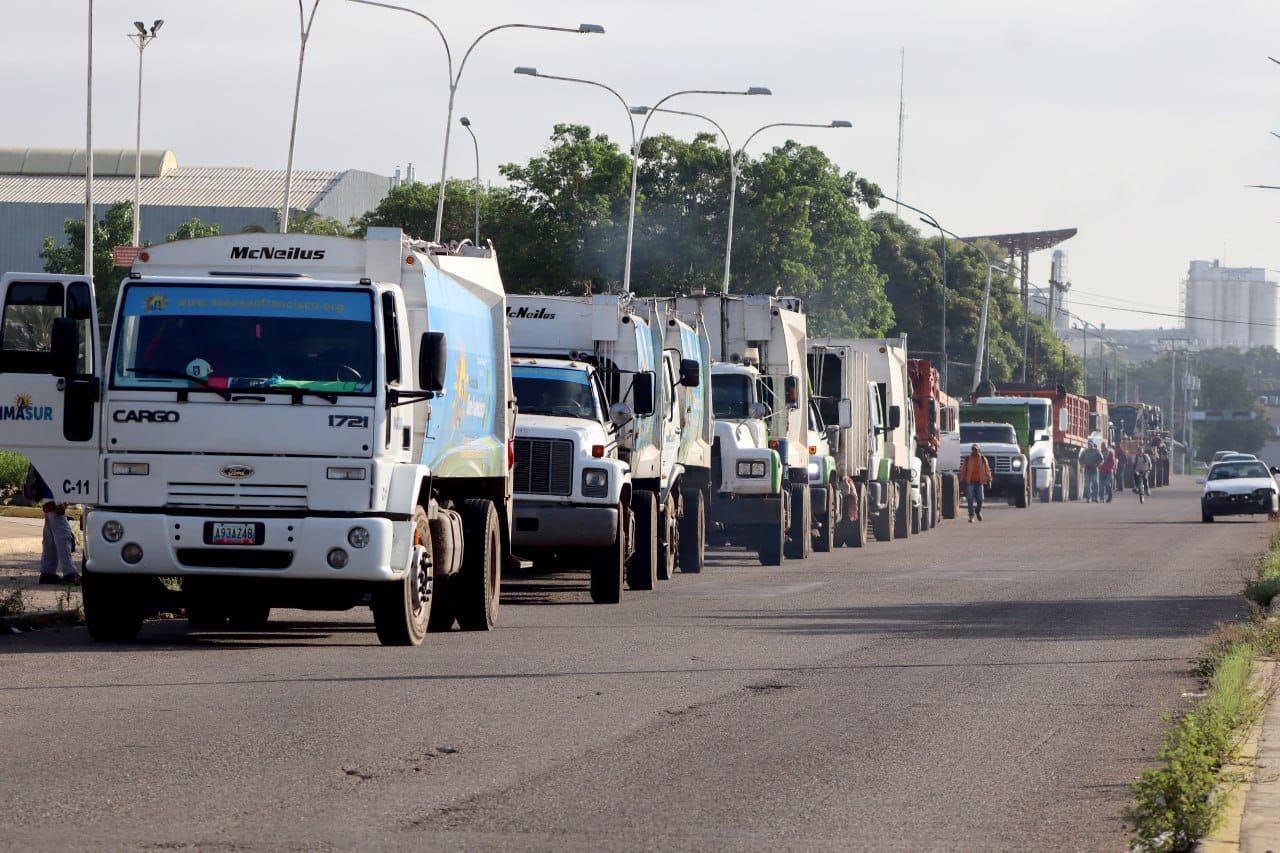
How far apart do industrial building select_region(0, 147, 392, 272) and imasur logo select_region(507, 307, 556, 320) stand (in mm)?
88131

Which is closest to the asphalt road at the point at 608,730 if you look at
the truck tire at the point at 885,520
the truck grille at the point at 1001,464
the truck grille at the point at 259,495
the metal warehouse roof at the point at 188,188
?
the truck grille at the point at 259,495

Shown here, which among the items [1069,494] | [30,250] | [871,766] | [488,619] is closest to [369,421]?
[488,619]

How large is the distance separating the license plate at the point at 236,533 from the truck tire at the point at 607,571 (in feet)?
20.7

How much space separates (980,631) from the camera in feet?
55.3

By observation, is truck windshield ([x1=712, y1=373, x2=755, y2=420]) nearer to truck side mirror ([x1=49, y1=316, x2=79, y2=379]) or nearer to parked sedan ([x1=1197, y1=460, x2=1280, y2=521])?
truck side mirror ([x1=49, y1=316, x2=79, y2=379])

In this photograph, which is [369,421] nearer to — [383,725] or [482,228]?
[383,725]

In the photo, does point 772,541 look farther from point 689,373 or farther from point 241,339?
point 241,339

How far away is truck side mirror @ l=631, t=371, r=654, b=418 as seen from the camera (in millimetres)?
20688

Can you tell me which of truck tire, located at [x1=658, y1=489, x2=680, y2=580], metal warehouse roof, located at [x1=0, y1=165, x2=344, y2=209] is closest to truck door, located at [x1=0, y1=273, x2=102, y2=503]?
truck tire, located at [x1=658, y1=489, x2=680, y2=580]

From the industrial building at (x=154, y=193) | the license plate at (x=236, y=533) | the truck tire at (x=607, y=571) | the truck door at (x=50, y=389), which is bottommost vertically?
the truck tire at (x=607, y=571)

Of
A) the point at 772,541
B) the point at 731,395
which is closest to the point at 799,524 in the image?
the point at 772,541

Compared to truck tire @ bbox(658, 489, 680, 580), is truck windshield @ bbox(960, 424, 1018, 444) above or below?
above

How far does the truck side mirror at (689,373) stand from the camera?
23.5 m

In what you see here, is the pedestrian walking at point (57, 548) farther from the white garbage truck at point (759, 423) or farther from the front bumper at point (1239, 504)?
the front bumper at point (1239, 504)
